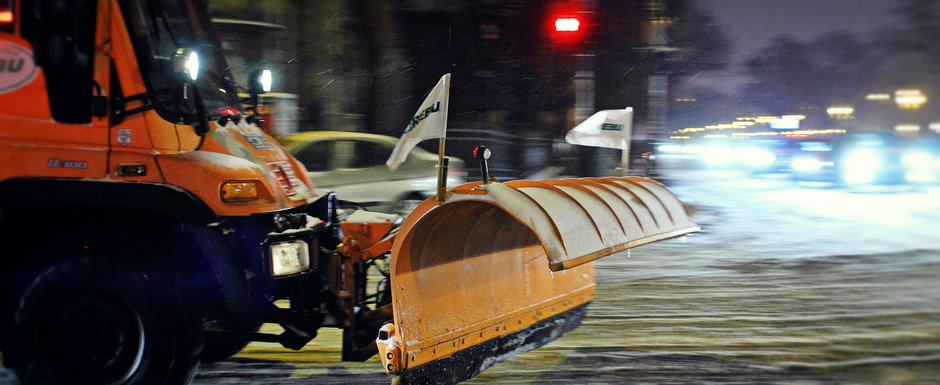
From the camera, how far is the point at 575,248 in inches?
131

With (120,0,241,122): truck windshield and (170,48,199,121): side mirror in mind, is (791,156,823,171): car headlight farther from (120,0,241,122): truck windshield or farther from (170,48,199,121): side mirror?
(170,48,199,121): side mirror

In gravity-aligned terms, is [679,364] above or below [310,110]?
below

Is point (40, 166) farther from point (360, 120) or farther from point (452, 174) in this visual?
point (360, 120)


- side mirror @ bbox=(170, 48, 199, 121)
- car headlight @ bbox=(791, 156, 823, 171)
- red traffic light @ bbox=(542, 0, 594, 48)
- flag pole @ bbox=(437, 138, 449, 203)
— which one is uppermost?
red traffic light @ bbox=(542, 0, 594, 48)

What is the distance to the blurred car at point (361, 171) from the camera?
30.8 ft

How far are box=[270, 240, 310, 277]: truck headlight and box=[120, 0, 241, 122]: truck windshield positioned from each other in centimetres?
89

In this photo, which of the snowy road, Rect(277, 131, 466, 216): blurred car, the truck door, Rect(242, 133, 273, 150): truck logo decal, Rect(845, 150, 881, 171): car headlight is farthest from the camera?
Rect(845, 150, 881, 171): car headlight

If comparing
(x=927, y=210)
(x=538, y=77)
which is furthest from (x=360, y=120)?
(x=927, y=210)

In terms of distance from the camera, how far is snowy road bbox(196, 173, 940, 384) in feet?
14.3

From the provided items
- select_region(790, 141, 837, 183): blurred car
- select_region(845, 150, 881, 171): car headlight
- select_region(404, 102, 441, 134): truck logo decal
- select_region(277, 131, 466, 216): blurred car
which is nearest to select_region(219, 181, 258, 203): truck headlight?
select_region(404, 102, 441, 134): truck logo decal

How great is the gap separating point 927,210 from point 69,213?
15608mm

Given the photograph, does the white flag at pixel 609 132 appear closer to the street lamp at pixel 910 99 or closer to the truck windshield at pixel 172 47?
the truck windshield at pixel 172 47

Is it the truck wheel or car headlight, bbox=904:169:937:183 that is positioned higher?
car headlight, bbox=904:169:937:183

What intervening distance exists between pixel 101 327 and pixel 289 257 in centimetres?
101
